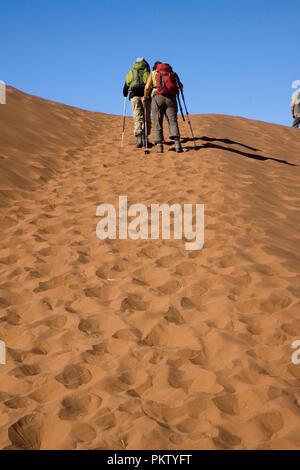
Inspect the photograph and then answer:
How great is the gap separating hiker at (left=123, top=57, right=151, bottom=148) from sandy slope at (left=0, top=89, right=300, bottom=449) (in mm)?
2675

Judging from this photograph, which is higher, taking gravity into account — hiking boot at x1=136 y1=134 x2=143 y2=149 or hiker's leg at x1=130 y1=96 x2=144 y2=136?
hiker's leg at x1=130 y1=96 x2=144 y2=136

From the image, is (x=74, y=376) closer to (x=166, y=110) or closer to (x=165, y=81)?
(x=166, y=110)

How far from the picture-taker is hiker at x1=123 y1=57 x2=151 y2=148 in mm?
9711

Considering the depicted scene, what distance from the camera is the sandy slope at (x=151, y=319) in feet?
8.64

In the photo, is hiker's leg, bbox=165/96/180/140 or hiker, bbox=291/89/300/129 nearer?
hiker's leg, bbox=165/96/180/140

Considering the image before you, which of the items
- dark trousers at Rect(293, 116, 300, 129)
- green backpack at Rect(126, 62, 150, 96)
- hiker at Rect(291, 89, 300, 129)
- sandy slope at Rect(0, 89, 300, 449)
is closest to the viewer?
sandy slope at Rect(0, 89, 300, 449)

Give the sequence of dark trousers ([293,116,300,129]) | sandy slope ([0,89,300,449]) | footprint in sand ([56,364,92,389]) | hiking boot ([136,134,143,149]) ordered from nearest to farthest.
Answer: sandy slope ([0,89,300,449]) → footprint in sand ([56,364,92,389]) → hiking boot ([136,134,143,149]) → dark trousers ([293,116,300,129])

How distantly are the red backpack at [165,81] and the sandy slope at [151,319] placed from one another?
1.96 meters

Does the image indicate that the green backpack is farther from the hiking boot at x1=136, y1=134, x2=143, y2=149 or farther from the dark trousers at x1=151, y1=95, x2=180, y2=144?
the hiking boot at x1=136, y1=134, x2=143, y2=149

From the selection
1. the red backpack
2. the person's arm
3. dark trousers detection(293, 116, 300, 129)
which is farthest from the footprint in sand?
dark trousers detection(293, 116, 300, 129)

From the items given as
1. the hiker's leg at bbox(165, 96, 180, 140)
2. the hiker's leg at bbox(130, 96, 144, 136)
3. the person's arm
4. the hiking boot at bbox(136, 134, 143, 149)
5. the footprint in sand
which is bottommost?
the footprint in sand

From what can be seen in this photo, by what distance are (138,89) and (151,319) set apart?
285 inches

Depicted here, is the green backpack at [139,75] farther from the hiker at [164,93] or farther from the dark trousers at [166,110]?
the dark trousers at [166,110]

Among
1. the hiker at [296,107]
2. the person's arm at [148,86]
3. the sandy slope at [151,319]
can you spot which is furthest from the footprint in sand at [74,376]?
the hiker at [296,107]
